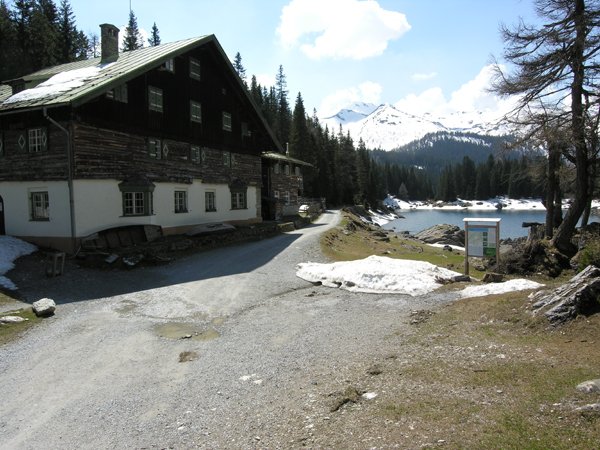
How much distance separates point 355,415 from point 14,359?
8838 mm

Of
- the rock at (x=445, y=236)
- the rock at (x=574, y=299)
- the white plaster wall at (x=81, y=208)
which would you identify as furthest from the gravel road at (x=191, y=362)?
the rock at (x=445, y=236)

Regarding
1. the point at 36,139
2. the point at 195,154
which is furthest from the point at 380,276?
the point at 36,139

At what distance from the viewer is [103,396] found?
8.82m

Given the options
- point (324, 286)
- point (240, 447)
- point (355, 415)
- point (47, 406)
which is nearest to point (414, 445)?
point (355, 415)

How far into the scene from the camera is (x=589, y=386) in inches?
248

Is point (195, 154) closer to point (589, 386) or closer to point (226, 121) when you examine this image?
point (226, 121)

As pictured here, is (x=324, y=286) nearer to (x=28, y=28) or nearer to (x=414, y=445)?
(x=414, y=445)

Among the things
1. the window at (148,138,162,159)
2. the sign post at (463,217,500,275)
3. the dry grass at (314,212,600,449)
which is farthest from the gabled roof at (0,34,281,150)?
the dry grass at (314,212,600,449)

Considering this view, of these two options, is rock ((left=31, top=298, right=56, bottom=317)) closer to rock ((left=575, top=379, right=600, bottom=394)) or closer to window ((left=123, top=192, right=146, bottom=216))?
window ((left=123, top=192, right=146, bottom=216))

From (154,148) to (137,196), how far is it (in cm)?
351

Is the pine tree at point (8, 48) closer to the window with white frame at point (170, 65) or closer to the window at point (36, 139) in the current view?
the window with white frame at point (170, 65)

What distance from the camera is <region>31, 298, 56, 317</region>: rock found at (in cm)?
1411

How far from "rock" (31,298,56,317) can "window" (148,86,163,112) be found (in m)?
15.6

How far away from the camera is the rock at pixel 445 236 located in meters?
49.9
